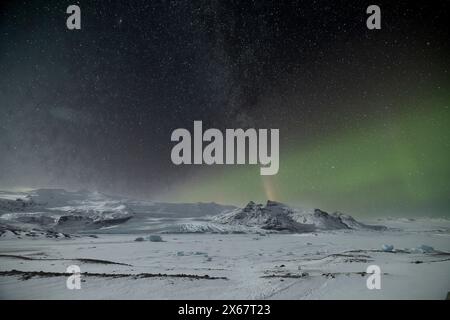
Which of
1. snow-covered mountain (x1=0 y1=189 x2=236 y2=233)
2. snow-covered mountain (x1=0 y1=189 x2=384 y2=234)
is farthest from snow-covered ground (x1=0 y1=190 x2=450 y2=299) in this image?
snow-covered mountain (x1=0 y1=189 x2=384 y2=234)

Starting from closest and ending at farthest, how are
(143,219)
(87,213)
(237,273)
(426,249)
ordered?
(237,273) → (426,249) → (87,213) → (143,219)

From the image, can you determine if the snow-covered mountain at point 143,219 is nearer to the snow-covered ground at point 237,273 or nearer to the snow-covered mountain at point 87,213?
the snow-covered mountain at point 87,213

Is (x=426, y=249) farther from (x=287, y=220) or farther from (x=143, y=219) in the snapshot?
(x=143, y=219)

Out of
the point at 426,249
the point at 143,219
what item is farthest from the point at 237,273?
the point at 143,219

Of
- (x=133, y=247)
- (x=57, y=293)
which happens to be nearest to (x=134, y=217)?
(x=133, y=247)

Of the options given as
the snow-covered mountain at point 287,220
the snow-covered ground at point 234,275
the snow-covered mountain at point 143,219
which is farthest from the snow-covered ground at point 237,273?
the snow-covered mountain at point 287,220

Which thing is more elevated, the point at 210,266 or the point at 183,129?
the point at 183,129

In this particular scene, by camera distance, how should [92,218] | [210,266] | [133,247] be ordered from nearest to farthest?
1. [210,266]
2. [133,247]
3. [92,218]

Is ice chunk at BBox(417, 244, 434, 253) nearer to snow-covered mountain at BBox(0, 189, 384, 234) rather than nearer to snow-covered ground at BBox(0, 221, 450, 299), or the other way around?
snow-covered ground at BBox(0, 221, 450, 299)

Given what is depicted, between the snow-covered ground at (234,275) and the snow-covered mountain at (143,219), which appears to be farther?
the snow-covered mountain at (143,219)

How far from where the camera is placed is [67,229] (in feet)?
76.4

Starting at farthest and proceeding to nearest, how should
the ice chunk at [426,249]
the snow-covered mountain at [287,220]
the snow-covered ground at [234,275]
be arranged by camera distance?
the snow-covered mountain at [287,220] → the ice chunk at [426,249] → the snow-covered ground at [234,275]
